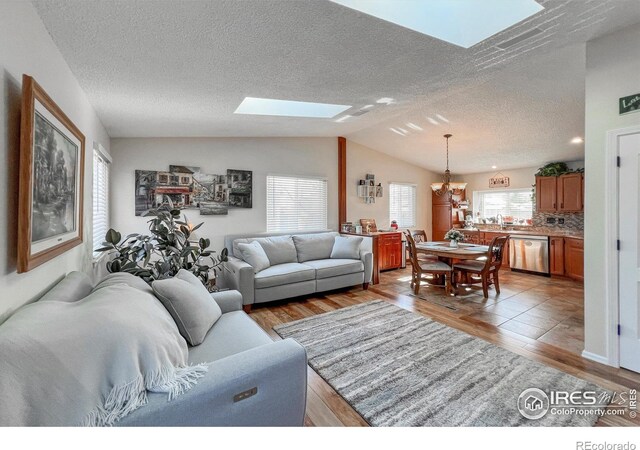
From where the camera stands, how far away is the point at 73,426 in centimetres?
87

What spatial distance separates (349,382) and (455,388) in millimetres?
747

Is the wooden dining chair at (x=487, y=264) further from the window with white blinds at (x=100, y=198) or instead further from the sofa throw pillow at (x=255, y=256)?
the window with white blinds at (x=100, y=198)

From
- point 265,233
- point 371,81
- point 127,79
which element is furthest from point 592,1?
point 265,233

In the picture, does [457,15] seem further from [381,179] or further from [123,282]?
[381,179]

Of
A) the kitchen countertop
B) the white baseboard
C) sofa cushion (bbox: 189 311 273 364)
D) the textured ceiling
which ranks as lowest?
the white baseboard

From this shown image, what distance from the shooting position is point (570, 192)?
5.04 m

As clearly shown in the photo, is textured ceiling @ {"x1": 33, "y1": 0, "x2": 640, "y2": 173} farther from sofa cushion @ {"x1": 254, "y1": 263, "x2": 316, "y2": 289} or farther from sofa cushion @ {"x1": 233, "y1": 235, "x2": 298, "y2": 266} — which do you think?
sofa cushion @ {"x1": 254, "y1": 263, "x2": 316, "y2": 289}

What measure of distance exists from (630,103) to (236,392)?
129 inches

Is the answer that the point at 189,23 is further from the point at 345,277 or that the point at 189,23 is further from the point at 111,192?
the point at 345,277

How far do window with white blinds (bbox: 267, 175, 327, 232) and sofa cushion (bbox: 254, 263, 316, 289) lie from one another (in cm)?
113

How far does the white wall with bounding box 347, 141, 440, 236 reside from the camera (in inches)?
231

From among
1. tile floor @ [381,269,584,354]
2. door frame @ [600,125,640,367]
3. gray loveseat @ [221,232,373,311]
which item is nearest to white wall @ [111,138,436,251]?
gray loveseat @ [221,232,373,311]

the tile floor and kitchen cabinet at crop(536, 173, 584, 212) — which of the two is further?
kitchen cabinet at crop(536, 173, 584, 212)

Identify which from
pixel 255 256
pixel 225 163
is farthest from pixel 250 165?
pixel 255 256
